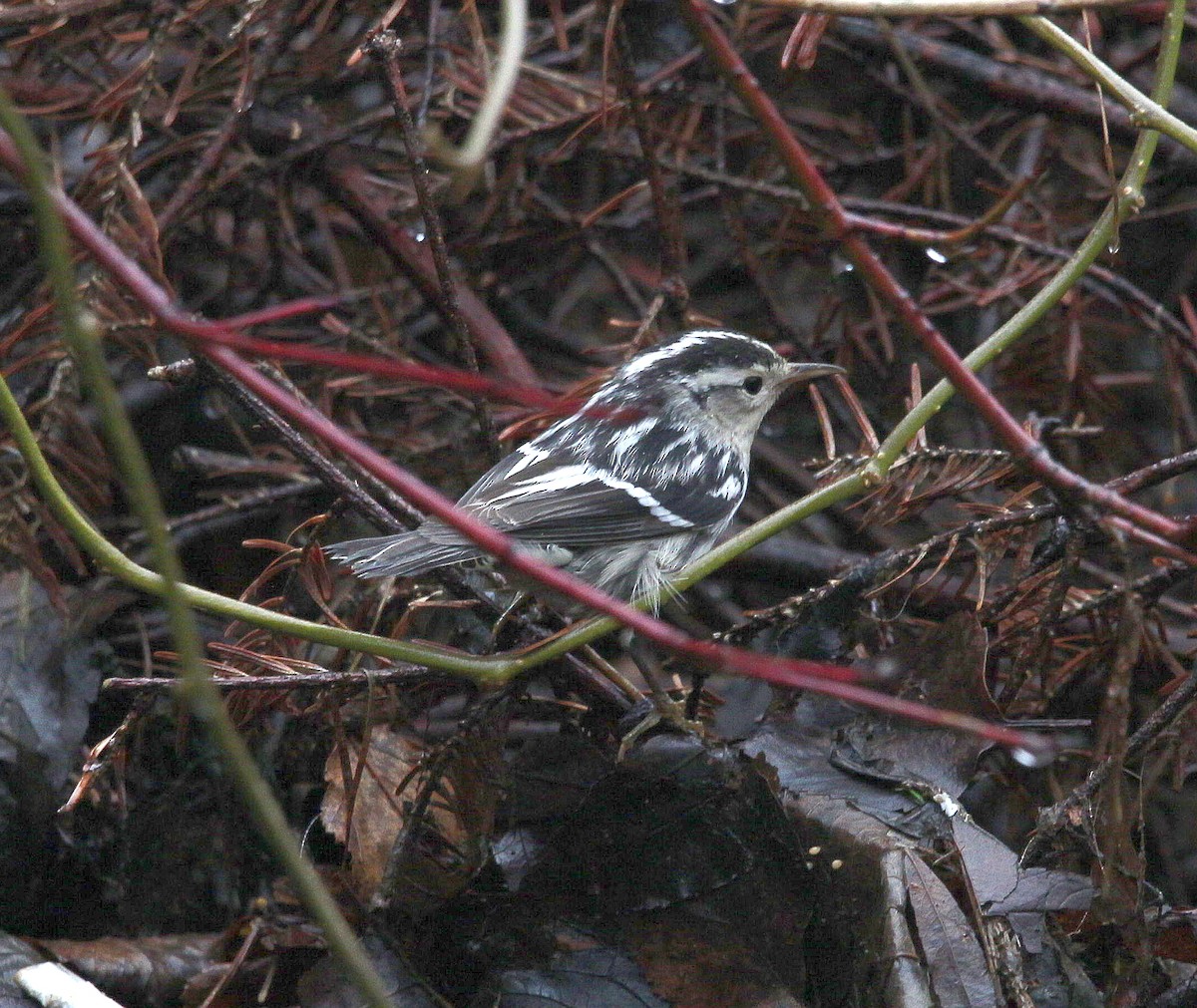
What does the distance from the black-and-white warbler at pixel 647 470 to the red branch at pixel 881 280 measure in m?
1.43

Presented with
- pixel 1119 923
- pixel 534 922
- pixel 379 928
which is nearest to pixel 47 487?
pixel 379 928

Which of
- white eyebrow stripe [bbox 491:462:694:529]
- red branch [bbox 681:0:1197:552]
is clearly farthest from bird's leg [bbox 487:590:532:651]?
red branch [bbox 681:0:1197:552]

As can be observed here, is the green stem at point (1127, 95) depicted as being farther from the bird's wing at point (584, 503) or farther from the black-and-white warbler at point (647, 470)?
the bird's wing at point (584, 503)

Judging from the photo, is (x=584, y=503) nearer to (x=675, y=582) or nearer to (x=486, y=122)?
(x=675, y=582)

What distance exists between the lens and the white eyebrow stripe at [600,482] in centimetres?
358

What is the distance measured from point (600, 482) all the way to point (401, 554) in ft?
3.23

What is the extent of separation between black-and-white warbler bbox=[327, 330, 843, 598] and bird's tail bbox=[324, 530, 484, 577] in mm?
424

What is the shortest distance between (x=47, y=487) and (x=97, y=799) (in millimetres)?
1283

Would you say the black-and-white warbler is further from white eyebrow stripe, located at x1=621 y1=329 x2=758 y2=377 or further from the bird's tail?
the bird's tail

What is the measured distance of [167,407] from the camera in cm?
435

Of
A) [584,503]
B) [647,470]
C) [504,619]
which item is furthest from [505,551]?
[647,470]

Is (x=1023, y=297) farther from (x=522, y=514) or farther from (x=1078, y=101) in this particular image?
(x=522, y=514)

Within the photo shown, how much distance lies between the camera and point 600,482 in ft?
12.1

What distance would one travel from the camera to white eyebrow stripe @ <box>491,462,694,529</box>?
11.7 feet
